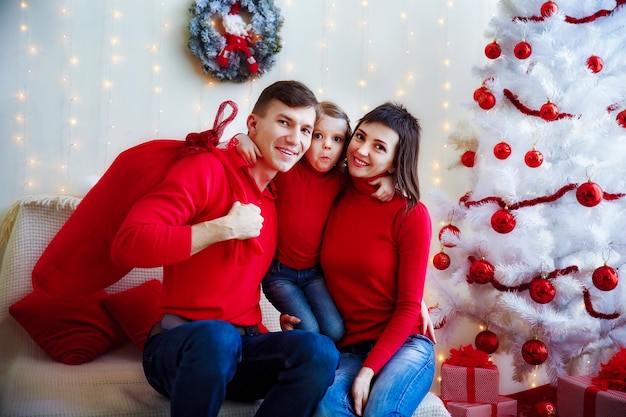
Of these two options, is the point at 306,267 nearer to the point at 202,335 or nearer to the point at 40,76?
the point at 202,335

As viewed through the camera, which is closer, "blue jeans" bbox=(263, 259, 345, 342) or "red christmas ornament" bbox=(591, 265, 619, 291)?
"blue jeans" bbox=(263, 259, 345, 342)

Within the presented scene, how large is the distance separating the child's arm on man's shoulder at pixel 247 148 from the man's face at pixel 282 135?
25 millimetres

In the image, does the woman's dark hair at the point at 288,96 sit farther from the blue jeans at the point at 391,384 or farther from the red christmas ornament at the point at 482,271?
the red christmas ornament at the point at 482,271

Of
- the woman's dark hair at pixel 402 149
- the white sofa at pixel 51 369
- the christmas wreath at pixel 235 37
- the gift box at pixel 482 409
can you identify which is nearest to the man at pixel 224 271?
the white sofa at pixel 51 369

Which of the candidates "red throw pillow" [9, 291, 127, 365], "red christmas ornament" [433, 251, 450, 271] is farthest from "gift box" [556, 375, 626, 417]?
"red throw pillow" [9, 291, 127, 365]

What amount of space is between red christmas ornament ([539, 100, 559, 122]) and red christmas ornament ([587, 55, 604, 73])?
20cm

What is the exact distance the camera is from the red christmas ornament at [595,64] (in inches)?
89.4

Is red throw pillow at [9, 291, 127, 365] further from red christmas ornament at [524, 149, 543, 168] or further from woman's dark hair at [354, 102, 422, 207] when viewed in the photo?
red christmas ornament at [524, 149, 543, 168]

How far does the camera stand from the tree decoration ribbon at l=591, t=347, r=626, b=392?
2126 millimetres

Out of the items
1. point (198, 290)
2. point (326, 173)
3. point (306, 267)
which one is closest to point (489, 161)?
point (326, 173)

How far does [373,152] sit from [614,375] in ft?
3.99

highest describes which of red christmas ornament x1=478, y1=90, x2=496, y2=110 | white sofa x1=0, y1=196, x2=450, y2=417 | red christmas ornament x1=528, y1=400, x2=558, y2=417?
red christmas ornament x1=478, y1=90, x2=496, y2=110

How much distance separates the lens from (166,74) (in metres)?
2.60

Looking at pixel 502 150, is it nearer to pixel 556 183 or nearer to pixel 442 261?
pixel 556 183
